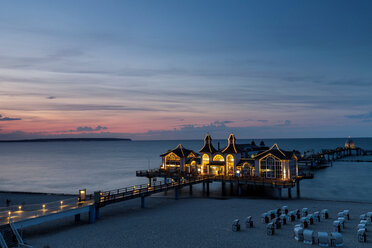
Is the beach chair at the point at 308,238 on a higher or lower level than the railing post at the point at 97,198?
lower

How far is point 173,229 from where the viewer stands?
2727 cm

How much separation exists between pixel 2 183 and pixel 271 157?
200ft

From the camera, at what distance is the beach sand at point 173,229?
23516 mm

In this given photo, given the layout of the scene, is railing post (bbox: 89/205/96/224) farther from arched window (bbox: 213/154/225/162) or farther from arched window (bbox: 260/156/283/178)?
arched window (bbox: 260/156/283/178)

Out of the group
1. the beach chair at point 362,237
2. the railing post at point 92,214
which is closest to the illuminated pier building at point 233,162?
the beach chair at point 362,237

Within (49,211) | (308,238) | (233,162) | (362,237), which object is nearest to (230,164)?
(233,162)

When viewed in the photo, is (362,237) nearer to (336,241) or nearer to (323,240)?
(336,241)

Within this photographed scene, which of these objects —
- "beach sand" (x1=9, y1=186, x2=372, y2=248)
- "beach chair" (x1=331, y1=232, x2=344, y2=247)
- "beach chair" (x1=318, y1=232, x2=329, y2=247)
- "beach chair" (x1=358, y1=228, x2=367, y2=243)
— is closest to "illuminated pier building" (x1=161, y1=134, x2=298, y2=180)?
"beach sand" (x1=9, y1=186, x2=372, y2=248)

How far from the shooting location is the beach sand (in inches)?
926

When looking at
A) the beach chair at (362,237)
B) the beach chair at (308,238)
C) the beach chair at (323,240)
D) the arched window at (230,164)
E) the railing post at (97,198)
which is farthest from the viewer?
the arched window at (230,164)

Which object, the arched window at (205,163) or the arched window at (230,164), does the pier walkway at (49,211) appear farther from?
the arched window at (205,163)

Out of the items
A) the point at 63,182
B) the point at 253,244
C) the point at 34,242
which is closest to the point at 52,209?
the point at 34,242

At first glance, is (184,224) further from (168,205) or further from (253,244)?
(168,205)

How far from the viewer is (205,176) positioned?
50.1 metres
